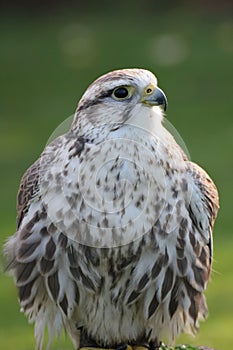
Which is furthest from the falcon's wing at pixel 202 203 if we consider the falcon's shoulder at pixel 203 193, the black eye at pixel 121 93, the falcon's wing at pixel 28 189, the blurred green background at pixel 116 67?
the blurred green background at pixel 116 67

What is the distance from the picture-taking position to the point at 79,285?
6.90 m

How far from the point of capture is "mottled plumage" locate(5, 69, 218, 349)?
6.63 m

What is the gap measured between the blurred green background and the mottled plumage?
340 centimetres

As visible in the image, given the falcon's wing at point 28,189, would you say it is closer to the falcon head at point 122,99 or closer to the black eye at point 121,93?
the falcon head at point 122,99

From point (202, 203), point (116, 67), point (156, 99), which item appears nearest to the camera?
point (156, 99)

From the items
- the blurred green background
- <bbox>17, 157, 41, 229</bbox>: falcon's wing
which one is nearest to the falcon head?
<bbox>17, 157, 41, 229</bbox>: falcon's wing

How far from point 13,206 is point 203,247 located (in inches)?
260

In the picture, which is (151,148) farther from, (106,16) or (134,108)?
(106,16)

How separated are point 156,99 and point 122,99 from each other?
18 centimetres

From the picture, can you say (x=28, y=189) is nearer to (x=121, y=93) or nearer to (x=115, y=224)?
(x=115, y=224)

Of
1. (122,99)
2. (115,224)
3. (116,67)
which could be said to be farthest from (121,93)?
(116,67)

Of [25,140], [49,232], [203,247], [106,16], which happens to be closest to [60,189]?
[49,232]

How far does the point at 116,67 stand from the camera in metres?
18.8

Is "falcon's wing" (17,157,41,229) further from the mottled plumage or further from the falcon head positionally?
the falcon head
